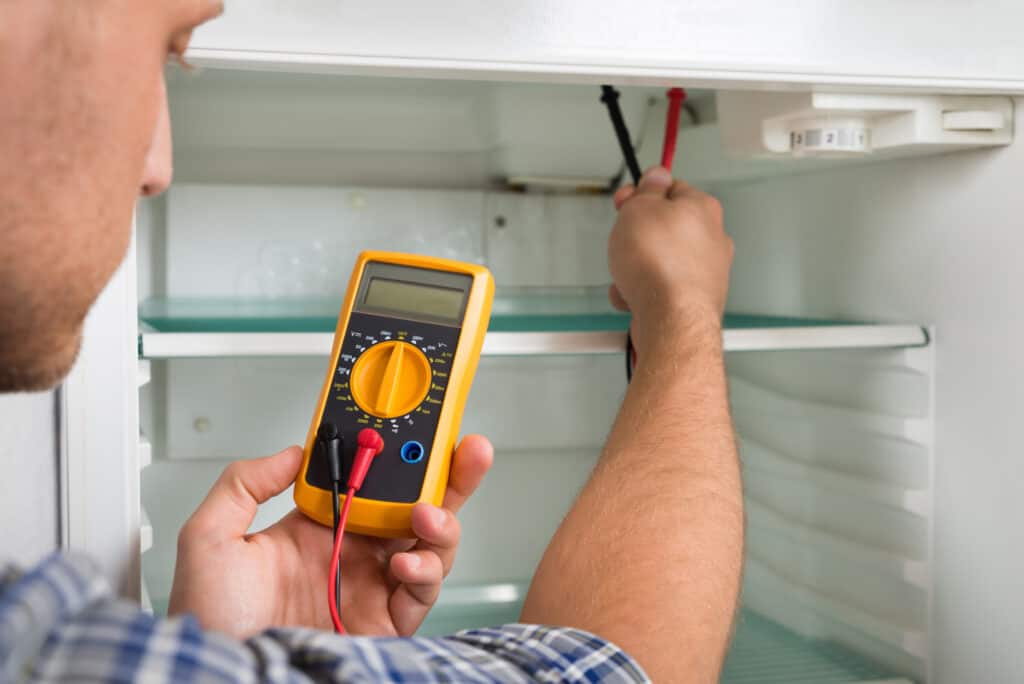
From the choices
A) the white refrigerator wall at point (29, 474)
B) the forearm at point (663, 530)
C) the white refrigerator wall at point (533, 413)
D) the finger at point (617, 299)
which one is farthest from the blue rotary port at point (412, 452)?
the white refrigerator wall at point (533, 413)

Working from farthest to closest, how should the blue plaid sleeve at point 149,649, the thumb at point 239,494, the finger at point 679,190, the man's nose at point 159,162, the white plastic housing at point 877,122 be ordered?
the finger at point 679,190, the white plastic housing at point 877,122, the thumb at point 239,494, the man's nose at point 159,162, the blue plaid sleeve at point 149,649

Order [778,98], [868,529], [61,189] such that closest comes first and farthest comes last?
[61,189] → [778,98] → [868,529]

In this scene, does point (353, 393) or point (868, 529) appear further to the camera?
point (868, 529)

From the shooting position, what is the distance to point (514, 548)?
4.26 feet

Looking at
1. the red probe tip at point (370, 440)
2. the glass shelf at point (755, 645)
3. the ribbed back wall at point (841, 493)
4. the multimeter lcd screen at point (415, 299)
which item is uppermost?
the multimeter lcd screen at point (415, 299)

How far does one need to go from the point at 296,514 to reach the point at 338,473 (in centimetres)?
7

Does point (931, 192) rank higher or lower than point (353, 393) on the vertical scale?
higher

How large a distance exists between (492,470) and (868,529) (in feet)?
1.49

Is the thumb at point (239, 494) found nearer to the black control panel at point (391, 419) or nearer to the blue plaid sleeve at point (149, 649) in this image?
the black control panel at point (391, 419)

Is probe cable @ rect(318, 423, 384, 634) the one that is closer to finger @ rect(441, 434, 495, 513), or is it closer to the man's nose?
finger @ rect(441, 434, 495, 513)

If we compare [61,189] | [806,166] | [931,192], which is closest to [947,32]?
[931,192]

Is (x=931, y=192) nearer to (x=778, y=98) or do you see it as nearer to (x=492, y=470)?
(x=778, y=98)

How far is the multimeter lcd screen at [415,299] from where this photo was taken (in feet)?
2.47

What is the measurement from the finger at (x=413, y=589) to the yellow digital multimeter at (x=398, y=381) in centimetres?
2
